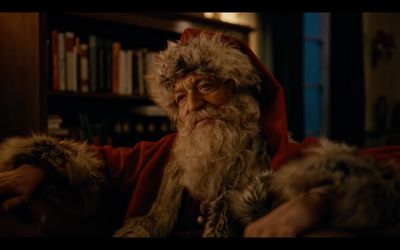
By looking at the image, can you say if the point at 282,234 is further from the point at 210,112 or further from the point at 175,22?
the point at 175,22

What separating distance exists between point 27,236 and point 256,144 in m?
0.65

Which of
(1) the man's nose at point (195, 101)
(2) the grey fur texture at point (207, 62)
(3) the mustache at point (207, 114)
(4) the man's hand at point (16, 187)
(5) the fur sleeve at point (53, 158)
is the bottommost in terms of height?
(4) the man's hand at point (16, 187)

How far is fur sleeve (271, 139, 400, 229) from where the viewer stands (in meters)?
0.72

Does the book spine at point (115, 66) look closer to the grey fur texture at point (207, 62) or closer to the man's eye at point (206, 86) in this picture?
the grey fur texture at point (207, 62)

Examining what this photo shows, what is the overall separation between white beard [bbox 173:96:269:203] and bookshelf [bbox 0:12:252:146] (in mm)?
781

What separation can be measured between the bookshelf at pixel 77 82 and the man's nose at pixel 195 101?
761mm

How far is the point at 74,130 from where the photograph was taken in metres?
2.03

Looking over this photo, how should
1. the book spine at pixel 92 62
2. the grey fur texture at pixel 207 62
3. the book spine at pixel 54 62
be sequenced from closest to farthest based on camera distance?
1. the grey fur texture at pixel 207 62
2. the book spine at pixel 54 62
3. the book spine at pixel 92 62

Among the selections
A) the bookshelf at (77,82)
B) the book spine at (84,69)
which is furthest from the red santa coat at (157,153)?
the book spine at (84,69)

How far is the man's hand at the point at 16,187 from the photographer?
114 centimetres

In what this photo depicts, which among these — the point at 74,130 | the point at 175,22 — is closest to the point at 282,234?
the point at 74,130

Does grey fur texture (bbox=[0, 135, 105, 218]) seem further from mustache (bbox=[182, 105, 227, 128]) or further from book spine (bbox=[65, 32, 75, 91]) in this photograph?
book spine (bbox=[65, 32, 75, 91])

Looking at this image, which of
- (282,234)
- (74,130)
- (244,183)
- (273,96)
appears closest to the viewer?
(282,234)


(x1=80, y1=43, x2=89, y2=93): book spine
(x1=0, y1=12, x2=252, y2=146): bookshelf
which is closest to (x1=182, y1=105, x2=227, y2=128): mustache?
(x1=0, y1=12, x2=252, y2=146): bookshelf
